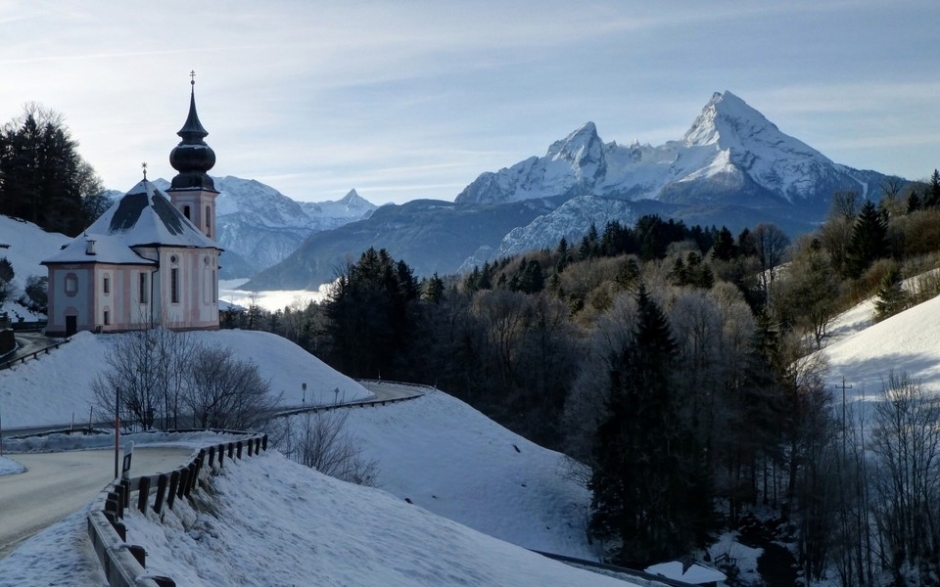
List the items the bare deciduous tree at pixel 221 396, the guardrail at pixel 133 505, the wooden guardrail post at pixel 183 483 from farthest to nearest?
1. the bare deciduous tree at pixel 221 396
2. the wooden guardrail post at pixel 183 483
3. the guardrail at pixel 133 505

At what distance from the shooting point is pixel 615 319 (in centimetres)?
6500

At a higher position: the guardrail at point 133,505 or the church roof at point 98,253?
the church roof at point 98,253

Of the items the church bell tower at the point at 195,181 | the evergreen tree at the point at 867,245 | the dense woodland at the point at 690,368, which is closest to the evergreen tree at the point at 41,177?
the dense woodland at the point at 690,368

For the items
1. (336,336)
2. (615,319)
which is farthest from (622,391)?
(336,336)

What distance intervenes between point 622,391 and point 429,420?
1238 centimetres

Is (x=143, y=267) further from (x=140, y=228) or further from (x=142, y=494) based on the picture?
(x=142, y=494)

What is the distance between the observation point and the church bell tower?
6706 centimetres

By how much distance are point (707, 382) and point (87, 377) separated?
3260cm

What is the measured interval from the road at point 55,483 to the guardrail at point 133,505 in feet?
3.55

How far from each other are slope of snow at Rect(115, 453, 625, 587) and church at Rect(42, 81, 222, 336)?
32.4m

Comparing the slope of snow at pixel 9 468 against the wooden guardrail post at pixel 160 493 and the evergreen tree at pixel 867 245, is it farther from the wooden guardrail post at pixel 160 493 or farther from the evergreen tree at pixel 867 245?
the evergreen tree at pixel 867 245

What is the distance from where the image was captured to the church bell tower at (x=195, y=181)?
67062mm

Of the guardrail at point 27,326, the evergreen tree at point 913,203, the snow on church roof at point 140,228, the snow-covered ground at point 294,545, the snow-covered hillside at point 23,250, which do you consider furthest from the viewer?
the evergreen tree at point 913,203

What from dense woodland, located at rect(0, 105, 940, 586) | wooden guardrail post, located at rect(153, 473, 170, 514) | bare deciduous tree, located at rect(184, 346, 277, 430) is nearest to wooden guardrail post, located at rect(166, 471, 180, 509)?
wooden guardrail post, located at rect(153, 473, 170, 514)
